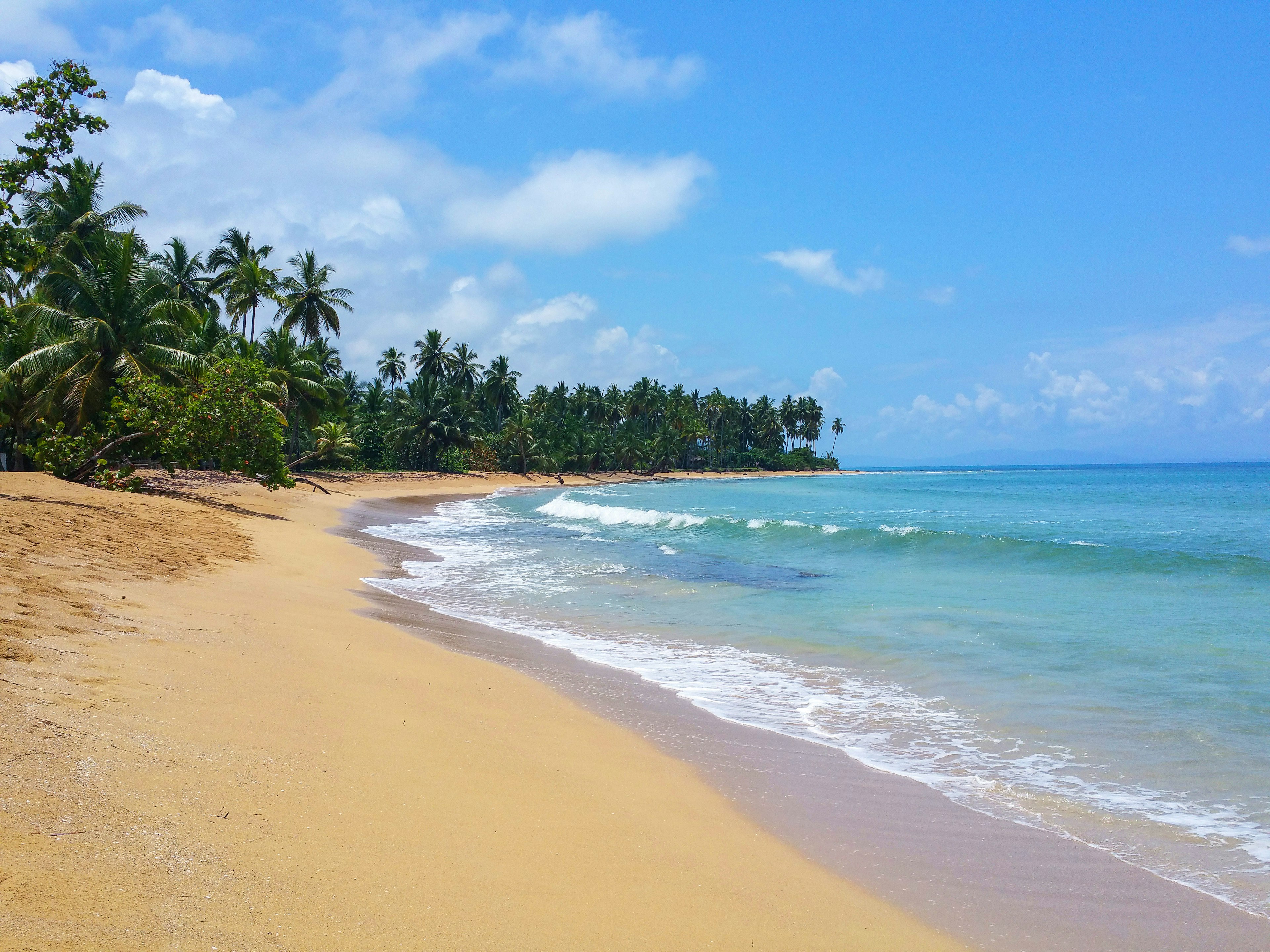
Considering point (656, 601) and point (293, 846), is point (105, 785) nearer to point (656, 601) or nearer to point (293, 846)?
point (293, 846)

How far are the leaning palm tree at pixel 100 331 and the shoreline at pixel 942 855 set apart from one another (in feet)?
70.4

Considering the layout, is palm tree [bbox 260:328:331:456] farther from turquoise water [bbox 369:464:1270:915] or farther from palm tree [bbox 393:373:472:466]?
turquoise water [bbox 369:464:1270:915]


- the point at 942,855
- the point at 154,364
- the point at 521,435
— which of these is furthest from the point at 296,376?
the point at 942,855

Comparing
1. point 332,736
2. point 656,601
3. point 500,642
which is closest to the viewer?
point 332,736

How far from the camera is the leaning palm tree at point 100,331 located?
21.2m

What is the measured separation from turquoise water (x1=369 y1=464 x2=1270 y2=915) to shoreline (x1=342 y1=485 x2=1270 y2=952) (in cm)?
24

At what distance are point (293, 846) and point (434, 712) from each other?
101 inches

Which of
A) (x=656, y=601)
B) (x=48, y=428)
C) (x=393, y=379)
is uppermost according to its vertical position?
(x=393, y=379)

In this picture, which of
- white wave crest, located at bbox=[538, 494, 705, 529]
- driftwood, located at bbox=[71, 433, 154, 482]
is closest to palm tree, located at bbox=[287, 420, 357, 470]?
white wave crest, located at bbox=[538, 494, 705, 529]

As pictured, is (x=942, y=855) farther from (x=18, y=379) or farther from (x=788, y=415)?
(x=788, y=415)

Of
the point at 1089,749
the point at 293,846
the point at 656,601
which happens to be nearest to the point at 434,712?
the point at 293,846

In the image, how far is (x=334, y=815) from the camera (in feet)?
11.7

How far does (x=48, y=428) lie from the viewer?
19.7m

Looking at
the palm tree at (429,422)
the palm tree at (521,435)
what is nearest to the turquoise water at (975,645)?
the palm tree at (429,422)
